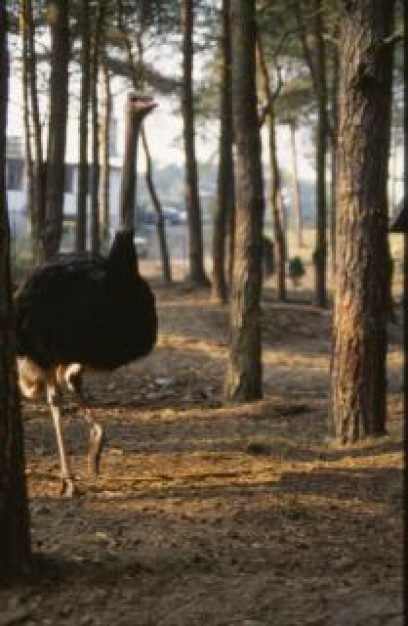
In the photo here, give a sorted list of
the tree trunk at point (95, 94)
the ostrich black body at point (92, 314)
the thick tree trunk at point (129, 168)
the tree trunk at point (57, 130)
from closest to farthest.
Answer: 1. the ostrich black body at point (92, 314)
2. the thick tree trunk at point (129, 168)
3. the tree trunk at point (57, 130)
4. the tree trunk at point (95, 94)

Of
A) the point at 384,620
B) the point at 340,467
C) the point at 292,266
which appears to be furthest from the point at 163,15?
the point at 384,620

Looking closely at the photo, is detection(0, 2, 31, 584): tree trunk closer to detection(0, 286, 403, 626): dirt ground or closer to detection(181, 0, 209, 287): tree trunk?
detection(0, 286, 403, 626): dirt ground

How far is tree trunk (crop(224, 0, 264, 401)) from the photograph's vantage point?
1130cm

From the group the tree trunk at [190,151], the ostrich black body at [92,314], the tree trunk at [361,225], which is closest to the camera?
the ostrich black body at [92,314]

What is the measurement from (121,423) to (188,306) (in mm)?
9273

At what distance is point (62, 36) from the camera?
13.0 m

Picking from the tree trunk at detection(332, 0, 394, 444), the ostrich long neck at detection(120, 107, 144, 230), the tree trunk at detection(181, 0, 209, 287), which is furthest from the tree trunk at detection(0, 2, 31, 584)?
the tree trunk at detection(181, 0, 209, 287)

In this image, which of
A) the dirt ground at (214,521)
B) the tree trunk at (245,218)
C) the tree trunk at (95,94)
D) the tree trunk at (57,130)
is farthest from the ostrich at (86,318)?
the tree trunk at (95,94)

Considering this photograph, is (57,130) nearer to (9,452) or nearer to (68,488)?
(68,488)

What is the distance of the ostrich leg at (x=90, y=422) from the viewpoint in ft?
24.7

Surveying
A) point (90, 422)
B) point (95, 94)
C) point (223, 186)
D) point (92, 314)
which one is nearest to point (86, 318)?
point (92, 314)

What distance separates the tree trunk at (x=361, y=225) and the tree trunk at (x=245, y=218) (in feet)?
8.17

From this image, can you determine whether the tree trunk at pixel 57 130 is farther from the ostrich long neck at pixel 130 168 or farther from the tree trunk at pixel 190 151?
the tree trunk at pixel 190 151

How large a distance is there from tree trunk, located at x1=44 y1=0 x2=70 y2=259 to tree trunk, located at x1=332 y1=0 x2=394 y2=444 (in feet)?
14.9
